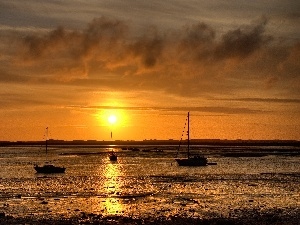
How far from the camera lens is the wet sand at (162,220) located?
48688mm

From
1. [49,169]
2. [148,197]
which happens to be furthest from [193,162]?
[148,197]

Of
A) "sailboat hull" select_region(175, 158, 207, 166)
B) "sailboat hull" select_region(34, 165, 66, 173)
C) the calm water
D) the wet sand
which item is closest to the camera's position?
the wet sand

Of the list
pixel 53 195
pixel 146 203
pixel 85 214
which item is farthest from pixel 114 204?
pixel 53 195

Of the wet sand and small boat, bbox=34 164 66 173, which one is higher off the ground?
small boat, bbox=34 164 66 173

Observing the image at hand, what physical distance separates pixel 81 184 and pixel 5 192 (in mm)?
17156

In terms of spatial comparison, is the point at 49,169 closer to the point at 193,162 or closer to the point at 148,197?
the point at 193,162

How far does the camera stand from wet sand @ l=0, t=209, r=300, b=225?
4869 centimetres

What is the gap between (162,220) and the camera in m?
50.1

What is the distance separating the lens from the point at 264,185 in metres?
88.1

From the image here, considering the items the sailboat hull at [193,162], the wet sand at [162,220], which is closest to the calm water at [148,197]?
the wet sand at [162,220]

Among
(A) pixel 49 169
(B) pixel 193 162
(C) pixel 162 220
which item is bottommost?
(C) pixel 162 220

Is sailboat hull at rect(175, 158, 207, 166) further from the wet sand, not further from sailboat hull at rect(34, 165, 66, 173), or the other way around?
the wet sand

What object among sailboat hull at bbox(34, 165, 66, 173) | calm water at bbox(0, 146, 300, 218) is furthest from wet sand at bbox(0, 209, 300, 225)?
sailboat hull at bbox(34, 165, 66, 173)

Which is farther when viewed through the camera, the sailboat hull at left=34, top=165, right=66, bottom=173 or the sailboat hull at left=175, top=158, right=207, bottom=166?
the sailboat hull at left=175, top=158, right=207, bottom=166
